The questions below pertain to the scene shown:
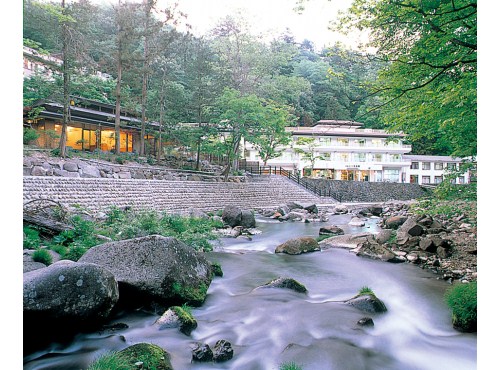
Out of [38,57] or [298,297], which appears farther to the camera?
[38,57]

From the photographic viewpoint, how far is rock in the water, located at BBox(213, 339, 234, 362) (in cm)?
188

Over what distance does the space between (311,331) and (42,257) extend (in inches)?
96.1

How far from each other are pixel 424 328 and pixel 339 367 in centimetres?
90

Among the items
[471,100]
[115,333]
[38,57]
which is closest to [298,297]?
[115,333]

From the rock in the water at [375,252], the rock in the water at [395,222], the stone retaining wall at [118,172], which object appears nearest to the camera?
the rock in the water at [375,252]

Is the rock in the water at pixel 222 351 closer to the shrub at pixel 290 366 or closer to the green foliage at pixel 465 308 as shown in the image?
the shrub at pixel 290 366

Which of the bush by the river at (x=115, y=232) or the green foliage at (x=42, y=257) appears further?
the bush by the river at (x=115, y=232)

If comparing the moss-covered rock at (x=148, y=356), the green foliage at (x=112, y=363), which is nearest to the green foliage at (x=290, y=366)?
the moss-covered rock at (x=148, y=356)

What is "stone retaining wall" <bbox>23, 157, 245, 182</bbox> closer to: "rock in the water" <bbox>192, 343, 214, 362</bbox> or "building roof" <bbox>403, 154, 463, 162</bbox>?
"building roof" <bbox>403, 154, 463, 162</bbox>

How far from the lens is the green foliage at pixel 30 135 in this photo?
3097mm

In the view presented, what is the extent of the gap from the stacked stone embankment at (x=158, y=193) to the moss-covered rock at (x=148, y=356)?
437cm
